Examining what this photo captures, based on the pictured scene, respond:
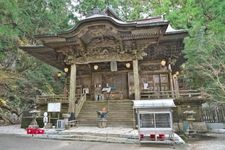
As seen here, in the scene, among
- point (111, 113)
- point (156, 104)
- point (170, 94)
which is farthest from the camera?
point (170, 94)

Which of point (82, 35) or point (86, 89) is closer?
point (82, 35)

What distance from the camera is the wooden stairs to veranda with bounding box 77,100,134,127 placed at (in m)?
13.4

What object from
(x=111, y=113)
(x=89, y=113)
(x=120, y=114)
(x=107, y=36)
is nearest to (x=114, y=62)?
(x=107, y=36)

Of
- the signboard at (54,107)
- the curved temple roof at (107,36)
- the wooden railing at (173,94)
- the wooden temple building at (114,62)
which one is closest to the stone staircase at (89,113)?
the wooden temple building at (114,62)

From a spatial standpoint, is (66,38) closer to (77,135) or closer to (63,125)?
(63,125)

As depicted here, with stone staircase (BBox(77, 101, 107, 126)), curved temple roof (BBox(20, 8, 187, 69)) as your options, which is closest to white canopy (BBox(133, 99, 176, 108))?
stone staircase (BBox(77, 101, 107, 126))

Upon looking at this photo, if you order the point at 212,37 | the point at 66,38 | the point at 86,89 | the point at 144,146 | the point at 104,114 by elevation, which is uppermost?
the point at 66,38

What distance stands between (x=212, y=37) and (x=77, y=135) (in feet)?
27.3

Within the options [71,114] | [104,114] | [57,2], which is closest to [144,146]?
[104,114]

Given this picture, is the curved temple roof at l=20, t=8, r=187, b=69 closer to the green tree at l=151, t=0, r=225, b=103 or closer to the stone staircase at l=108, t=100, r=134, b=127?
the green tree at l=151, t=0, r=225, b=103

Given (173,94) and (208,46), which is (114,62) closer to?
(173,94)

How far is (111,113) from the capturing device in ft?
46.9

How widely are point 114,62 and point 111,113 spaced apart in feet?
12.2

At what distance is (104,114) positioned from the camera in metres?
13.3
